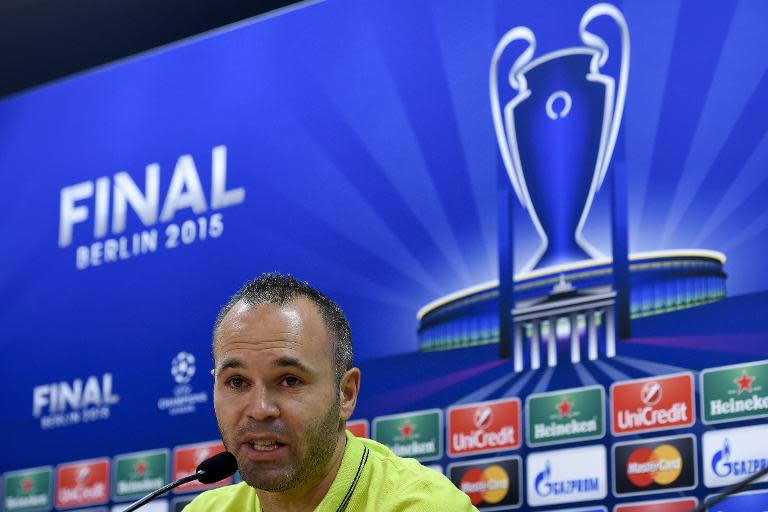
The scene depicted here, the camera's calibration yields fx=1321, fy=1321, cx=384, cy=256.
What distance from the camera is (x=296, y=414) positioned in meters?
2.26

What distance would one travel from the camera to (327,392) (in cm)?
232

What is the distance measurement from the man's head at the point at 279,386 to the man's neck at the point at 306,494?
0.01 m

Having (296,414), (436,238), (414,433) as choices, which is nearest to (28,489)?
(414,433)

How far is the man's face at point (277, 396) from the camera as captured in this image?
225 cm

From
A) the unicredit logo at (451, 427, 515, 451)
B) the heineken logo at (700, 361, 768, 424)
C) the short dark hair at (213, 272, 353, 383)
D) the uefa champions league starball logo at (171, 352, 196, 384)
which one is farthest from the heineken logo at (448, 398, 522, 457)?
the short dark hair at (213, 272, 353, 383)

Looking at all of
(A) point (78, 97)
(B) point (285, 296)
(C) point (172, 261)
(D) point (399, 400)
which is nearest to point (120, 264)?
(C) point (172, 261)

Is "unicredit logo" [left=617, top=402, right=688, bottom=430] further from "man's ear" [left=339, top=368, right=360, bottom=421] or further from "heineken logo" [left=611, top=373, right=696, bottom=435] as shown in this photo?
"man's ear" [left=339, top=368, right=360, bottom=421]

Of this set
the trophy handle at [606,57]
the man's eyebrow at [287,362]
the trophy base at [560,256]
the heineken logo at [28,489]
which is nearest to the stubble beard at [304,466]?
the man's eyebrow at [287,362]

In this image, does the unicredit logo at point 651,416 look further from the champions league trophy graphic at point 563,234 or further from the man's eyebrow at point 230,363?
the man's eyebrow at point 230,363

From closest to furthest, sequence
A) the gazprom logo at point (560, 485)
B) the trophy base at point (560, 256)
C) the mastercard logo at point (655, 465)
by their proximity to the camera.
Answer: the mastercard logo at point (655, 465), the gazprom logo at point (560, 485), the trophy base at point (560, 256)

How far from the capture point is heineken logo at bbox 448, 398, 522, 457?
376 centimetres

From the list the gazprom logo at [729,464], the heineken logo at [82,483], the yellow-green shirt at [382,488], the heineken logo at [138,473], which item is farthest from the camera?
the heineken logo at [82,483]

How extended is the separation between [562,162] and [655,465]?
90cm

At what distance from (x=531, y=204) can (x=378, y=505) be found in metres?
1.71
